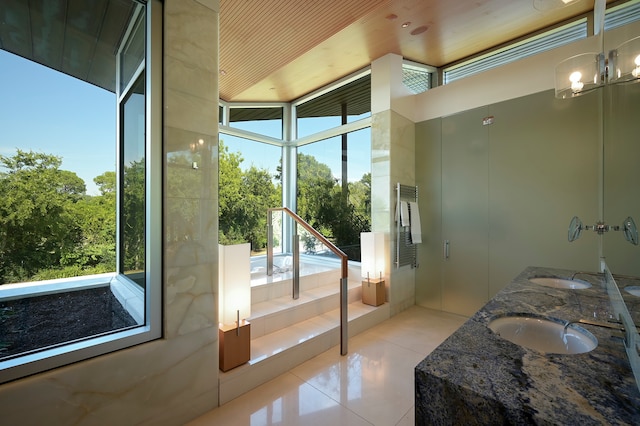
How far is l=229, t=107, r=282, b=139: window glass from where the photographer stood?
4.69 metres

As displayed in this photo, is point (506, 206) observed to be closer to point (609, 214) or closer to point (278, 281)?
point (609, 214)

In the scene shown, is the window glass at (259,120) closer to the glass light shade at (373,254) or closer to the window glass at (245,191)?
the window glass at (245,191)

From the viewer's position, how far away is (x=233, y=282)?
2088mm

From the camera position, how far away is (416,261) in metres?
3.99

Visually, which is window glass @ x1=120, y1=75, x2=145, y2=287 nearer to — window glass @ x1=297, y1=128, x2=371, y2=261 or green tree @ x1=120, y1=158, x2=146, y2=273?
green tree @ x1=120, y1=158, x2=146, y2=273

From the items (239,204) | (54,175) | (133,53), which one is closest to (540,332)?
(54,175)

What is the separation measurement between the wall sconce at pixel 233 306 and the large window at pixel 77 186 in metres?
0.47

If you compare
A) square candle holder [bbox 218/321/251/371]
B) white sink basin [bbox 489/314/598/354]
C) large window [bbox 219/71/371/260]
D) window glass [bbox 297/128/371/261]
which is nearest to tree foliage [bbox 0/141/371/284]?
square candle holder [bbox 218/321/251/371]

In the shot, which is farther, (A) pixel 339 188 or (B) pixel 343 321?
(A) pixel 339 188

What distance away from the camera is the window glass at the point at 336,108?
4203 mm

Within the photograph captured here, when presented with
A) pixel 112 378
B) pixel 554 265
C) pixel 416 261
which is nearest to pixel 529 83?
pixel 554 265

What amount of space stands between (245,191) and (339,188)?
159cm

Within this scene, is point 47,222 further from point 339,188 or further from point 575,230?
point 339,188

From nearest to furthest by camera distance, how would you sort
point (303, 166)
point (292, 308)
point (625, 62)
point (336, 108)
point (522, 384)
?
point (522, 384)
point (625, 62)
point (292, 308)
point (336, 108)
point (303, 166)
